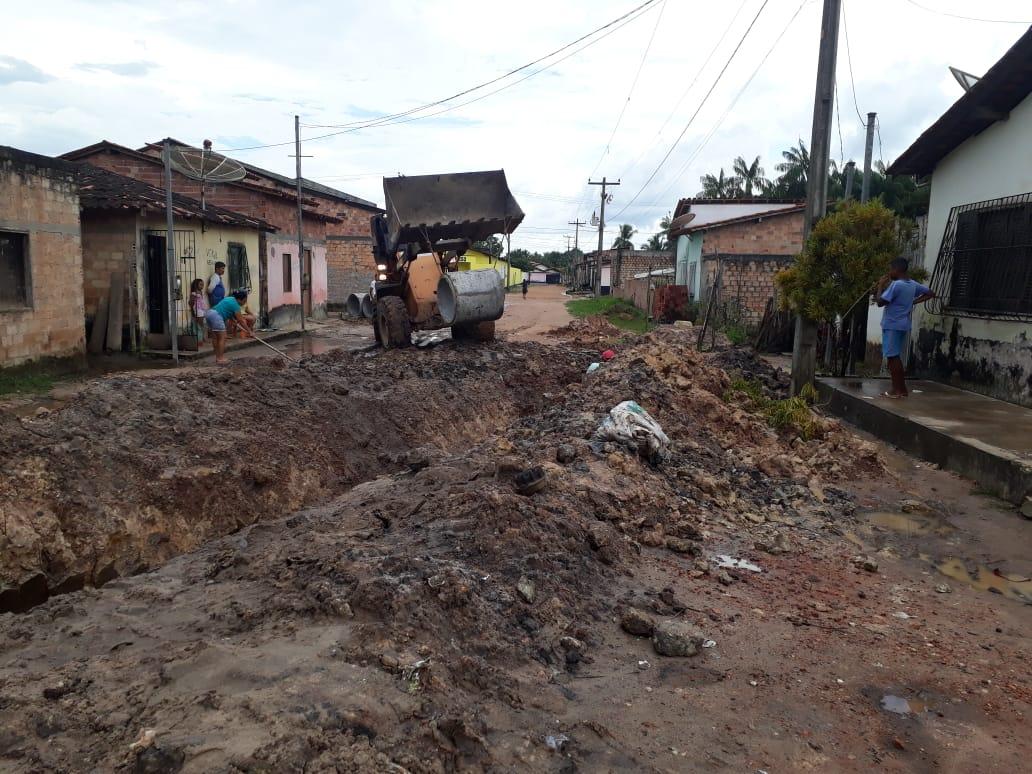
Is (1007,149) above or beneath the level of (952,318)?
above

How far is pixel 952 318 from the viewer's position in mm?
10648

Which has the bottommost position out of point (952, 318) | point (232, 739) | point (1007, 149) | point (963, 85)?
point (232, 739)

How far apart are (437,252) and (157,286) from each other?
19.2ft

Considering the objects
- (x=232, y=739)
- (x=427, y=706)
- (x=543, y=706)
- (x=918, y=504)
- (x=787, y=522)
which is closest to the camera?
(x=232, y=739)

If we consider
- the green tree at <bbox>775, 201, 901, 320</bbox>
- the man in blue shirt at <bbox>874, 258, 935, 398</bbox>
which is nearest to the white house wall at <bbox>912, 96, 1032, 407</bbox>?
the man in blue shirt at <bbox>874, 258, 935, 398</bbox>

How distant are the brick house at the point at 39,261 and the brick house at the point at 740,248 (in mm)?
13366

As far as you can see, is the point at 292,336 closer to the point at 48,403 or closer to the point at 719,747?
the point at 48,403

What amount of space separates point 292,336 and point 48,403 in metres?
11.6

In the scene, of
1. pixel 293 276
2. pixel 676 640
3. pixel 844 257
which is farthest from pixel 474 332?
pixel 676 640

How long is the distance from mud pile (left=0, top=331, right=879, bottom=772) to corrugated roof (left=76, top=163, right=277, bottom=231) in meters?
10.7

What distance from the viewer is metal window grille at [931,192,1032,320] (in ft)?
30.2

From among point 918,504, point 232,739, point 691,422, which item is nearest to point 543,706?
point 232,739

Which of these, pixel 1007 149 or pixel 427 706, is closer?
pixel 427 706

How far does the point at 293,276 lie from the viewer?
23781 mm
